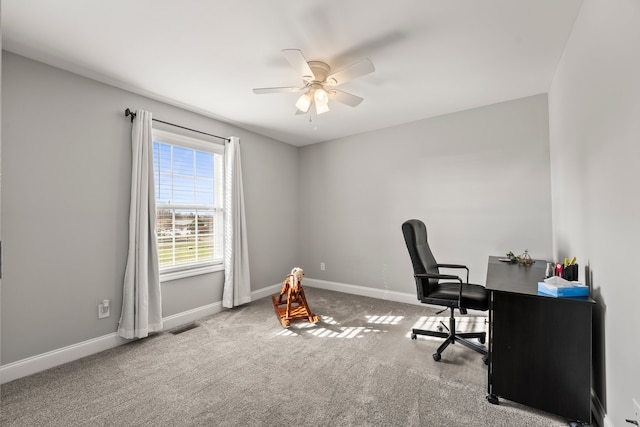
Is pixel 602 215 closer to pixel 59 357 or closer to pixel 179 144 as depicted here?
pixel 179 144

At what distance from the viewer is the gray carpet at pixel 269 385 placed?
1766mm

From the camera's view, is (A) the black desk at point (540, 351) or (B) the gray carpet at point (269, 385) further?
(B) the gray carpet at point (269, 385)

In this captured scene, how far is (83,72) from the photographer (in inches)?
100.0

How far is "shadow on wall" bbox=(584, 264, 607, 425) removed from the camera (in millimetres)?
1614

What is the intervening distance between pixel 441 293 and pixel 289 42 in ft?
7.82

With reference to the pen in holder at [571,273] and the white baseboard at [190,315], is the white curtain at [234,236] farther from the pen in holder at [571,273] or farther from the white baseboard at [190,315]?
the pen in holder at [571,273]

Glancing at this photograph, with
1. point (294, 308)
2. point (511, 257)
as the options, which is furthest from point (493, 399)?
point (294, 308)

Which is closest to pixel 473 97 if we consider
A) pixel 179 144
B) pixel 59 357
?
pixel 179 144

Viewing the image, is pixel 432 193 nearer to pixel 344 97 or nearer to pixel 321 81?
pixel 344 97

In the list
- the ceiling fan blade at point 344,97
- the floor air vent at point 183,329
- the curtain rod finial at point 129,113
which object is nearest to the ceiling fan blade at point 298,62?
the ceiling fan blade at point 344,97

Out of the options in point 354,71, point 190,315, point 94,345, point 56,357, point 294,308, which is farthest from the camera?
point 294,308

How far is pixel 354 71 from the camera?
2215mm

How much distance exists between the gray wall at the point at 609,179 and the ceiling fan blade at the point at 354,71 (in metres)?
1.26

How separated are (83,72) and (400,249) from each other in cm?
393
